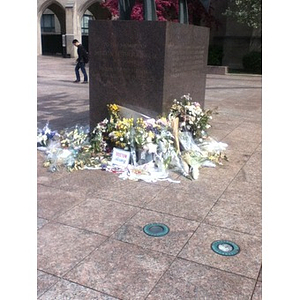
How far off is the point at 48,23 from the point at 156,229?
144 feet

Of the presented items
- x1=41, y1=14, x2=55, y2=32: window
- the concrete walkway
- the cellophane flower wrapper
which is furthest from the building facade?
the concrete walkway

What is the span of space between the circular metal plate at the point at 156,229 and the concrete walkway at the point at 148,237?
0.05m

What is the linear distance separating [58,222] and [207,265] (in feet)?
4.85

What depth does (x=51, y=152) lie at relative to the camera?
5.42 meters

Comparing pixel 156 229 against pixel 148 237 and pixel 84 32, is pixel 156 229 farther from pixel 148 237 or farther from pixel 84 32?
pixel 84 32

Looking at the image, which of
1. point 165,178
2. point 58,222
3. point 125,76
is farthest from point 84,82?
point 58,222

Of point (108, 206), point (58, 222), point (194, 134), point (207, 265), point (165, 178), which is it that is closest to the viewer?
point (207, 265)

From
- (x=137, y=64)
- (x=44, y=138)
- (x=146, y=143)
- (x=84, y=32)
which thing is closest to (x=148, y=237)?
(x=146, y=143)

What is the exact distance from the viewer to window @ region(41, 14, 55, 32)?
1683 inches

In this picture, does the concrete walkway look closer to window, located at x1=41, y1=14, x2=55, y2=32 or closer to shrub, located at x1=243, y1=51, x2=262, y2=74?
shrub, located at x1=243, y1=51, x2=262, y2=74

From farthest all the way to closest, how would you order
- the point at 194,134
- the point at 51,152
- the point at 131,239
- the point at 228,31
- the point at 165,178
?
the point at 228,31 < the point at 194,134 < the point at 51,152 < the point at 165,178 < the point at 131,239

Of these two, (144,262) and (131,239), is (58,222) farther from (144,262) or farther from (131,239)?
(144,262)

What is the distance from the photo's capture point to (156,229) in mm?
3477

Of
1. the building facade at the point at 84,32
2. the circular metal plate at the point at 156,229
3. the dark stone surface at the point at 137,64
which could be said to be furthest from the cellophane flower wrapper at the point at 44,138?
the building facade at the point at 84,32
